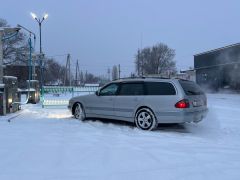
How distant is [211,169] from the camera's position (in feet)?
18.6

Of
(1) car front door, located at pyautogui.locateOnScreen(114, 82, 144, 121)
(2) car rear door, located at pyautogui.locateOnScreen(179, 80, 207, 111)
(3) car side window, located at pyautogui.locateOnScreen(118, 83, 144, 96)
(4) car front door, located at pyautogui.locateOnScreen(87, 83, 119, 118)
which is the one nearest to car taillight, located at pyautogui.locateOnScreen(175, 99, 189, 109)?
(2) car rear door, located at pyautogui.locateOnScreen(179, 80, 207, 111)

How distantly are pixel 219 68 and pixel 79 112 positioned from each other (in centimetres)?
3846

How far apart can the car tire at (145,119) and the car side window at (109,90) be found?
133 cm

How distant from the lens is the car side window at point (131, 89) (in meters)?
10.5

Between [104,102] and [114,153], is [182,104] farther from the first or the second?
[114,153]

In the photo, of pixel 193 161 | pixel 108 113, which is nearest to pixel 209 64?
pixel 108 113

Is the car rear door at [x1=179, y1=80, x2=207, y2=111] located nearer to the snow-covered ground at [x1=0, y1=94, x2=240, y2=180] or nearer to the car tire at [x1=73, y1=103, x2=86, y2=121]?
the snow-covered ground at [x1=0, y1=94, x2=240, y2=180]

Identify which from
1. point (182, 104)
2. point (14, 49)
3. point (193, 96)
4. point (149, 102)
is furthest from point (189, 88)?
point (14, 49)

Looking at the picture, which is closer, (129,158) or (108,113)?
(129,158)

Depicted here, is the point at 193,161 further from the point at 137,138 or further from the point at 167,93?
the point at 167,93

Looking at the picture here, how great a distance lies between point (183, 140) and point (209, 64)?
44.2 metres

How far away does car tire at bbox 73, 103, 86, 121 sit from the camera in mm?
11977

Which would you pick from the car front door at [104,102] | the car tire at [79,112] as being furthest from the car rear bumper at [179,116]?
the car tire at [79,112]

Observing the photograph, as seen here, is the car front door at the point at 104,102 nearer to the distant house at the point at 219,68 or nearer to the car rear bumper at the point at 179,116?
the car rear bumper at the point at 179,116
